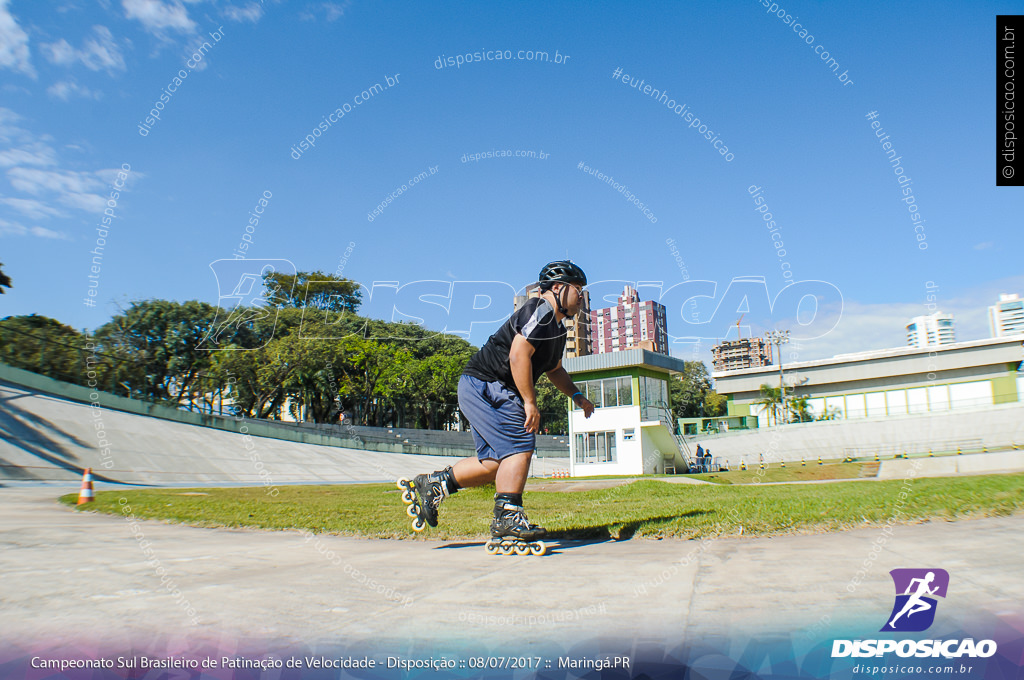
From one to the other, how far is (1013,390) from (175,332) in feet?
193

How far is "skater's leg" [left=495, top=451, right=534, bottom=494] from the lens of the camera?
3.70 m

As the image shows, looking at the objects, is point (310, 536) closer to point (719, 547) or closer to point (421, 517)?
point (421, 517)

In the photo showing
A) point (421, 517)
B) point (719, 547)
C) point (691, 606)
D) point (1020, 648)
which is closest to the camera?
point (1020, 648)

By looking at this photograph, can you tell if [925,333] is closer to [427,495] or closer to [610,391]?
[610,391]

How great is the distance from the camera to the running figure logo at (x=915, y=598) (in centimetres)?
155

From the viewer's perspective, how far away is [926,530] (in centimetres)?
323

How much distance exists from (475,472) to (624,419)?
24961 mm

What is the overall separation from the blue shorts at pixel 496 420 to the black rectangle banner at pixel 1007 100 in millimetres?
4316

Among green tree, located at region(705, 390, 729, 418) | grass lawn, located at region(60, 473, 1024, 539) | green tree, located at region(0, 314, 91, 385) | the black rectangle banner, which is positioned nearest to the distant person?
grass lawn, located at region(60, 473, 1024, 539)

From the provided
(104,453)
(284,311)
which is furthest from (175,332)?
(104,453)

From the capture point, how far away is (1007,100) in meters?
4.90

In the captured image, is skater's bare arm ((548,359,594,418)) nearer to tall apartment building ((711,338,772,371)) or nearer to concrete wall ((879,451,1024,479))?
concrete wall ((879,451,1024,479))

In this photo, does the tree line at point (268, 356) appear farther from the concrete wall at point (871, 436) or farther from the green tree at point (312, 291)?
the concrete wall at point (871, 436)

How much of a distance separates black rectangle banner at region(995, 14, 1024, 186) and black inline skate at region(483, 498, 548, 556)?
4.65 m
